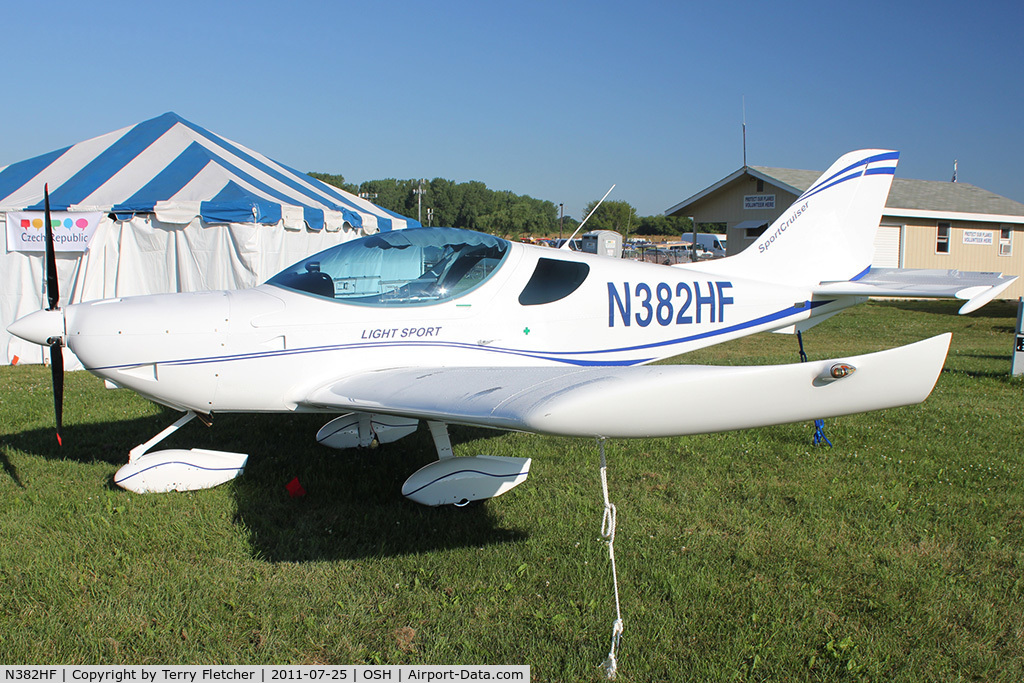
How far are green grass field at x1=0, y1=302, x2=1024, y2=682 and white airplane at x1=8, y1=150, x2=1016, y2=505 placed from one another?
0.23m

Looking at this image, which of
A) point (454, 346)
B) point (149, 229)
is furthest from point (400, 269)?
point (149, 229)

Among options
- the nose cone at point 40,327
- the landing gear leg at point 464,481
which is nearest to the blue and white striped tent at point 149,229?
the nose cone at point 40,327

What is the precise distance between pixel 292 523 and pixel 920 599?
363cm

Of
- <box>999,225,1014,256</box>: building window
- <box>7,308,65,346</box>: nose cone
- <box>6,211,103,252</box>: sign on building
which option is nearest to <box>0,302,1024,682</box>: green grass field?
<box>7,308,65,346</box>: nose cone

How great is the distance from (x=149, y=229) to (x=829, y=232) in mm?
8908

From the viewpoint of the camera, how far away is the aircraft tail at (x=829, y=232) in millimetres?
6516

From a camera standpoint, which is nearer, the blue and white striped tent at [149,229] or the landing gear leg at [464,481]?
the landing gear leg at [464,481]

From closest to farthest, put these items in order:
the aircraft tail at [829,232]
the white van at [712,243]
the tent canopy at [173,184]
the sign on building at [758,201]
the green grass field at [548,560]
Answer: the green grass field at [548,560], the aircraft tail at [829,232], the tent canopy at [173,184], the sign on building at [758,201], the white van at [712,243]

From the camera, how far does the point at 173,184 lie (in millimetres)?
9914

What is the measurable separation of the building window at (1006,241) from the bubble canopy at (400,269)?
2667 centimetres

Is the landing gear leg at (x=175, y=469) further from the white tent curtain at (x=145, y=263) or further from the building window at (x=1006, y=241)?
the building window at (x=1006, y=241)

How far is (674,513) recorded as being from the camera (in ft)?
14.6

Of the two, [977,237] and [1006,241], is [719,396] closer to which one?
[977,237]

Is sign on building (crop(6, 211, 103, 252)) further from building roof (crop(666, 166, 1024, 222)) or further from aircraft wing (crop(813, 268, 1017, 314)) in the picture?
building roof (crop(666, 166, 1024, 222))
